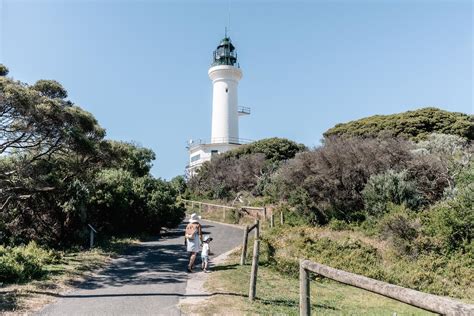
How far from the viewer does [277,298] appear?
7.93 metres

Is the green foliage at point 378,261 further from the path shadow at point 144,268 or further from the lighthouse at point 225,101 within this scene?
the lighthouse at point 225,101

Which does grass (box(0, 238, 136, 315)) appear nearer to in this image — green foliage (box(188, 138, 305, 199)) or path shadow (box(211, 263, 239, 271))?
path shadow (box(211, 263, 239, 271))

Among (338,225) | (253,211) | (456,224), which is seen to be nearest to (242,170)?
(253,211)

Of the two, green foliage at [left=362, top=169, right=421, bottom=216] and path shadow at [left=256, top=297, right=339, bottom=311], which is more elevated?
green foliage at [left=362, top=169, right=421, bottom=216]

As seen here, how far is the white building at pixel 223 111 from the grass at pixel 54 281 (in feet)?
106

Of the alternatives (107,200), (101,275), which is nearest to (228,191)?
(107,200)

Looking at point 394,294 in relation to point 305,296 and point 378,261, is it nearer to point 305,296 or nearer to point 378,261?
point 305,296

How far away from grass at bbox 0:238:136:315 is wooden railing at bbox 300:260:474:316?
184 inches

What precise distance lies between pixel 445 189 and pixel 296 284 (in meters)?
8.83

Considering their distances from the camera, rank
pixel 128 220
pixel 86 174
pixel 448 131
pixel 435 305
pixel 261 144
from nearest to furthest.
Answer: pixel 435 305, pixel 86 174, pixel 128 220, pixel 448 131, pixel 261 144

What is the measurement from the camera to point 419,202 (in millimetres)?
15461

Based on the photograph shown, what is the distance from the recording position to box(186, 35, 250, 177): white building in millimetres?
46312

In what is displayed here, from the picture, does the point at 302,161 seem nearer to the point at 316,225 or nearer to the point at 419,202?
the point at 316,225

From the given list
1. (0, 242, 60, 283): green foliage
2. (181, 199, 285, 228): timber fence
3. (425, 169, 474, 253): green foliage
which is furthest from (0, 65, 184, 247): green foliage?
(425, 169, 474, 253): green foliage
